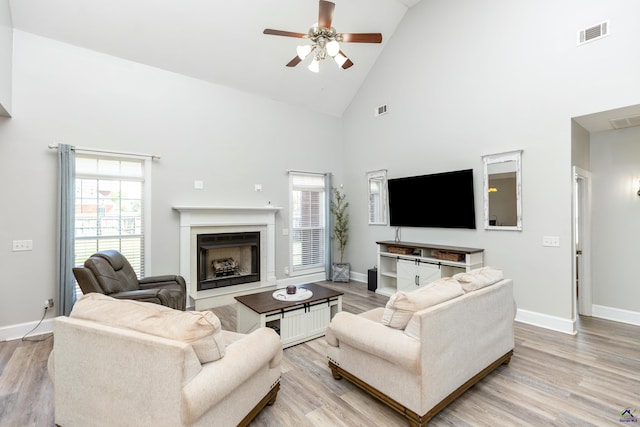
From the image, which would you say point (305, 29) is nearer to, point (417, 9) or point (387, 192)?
point (417, 9)

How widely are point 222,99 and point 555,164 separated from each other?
5058 millimetres

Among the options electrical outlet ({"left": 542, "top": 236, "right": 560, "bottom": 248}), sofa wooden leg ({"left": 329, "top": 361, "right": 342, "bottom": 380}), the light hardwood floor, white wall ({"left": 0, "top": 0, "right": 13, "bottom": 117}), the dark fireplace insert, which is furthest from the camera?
the dark fireplace insert

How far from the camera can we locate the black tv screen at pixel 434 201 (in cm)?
467

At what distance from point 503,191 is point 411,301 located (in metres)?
3.06

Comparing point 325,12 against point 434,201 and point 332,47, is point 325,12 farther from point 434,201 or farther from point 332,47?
point 434,201

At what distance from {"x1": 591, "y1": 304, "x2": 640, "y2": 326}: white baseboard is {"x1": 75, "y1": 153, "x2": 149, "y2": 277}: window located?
6.61m

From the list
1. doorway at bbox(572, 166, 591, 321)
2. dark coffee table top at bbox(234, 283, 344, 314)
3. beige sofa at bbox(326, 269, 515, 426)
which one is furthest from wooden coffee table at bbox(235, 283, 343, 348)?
doorway at bbox(572, 166, 591, 321)

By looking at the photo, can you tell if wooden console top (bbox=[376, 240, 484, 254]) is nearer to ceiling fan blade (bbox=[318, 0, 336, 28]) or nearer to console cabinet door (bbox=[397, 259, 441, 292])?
console cabinet door (bbox=[397, 259, 441, 292])

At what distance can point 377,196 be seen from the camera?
20.2 ft

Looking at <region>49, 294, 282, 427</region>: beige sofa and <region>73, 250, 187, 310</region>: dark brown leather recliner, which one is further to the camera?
<region>73, 250, 187, 310</region>: dark brown leather recliner

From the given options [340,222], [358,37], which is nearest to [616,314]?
[340,222]

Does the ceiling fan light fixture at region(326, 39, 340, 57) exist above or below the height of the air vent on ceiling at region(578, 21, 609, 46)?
below

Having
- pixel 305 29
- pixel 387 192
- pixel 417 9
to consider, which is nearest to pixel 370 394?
pixel 387 192

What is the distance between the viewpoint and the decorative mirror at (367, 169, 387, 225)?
236 inches
